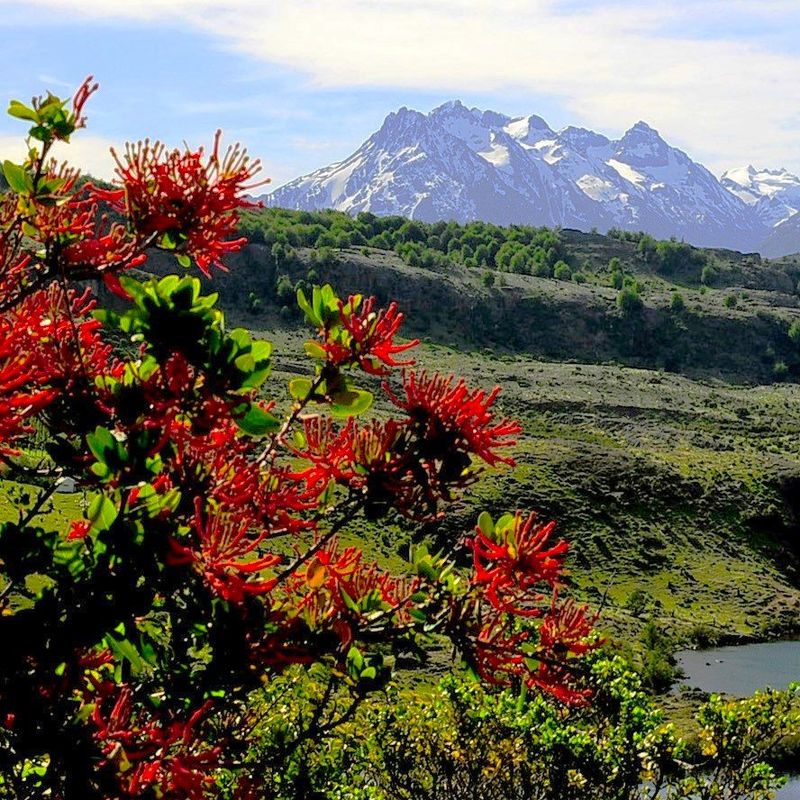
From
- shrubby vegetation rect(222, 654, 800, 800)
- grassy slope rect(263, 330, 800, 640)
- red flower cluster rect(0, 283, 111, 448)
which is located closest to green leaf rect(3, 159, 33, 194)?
red flower cluster rect(0, 283, 111, 448)

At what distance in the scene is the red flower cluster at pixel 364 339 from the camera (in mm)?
3201

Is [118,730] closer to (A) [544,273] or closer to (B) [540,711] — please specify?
(B) [540,711]

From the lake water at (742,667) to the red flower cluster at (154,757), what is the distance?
4053 centimetres

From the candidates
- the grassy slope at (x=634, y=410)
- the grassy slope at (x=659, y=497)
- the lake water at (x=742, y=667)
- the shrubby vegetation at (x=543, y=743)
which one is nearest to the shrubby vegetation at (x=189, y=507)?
the shrubby vegetation at (x=543, y=743)

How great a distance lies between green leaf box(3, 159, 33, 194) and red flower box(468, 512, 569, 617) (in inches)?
73.0

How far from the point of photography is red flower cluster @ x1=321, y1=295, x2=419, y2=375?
3.20m

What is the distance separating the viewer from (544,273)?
136000 millimetres

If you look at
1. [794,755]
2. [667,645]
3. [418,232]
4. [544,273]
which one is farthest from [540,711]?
[418,232]

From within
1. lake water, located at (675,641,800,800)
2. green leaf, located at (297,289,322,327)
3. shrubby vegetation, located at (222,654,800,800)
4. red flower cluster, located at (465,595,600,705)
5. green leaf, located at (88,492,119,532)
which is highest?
green leaf, located at (297,289,322,327)

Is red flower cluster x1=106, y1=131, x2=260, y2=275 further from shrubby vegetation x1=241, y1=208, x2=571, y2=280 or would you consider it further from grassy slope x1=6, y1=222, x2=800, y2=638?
shrubby vegetation x1=241, y1=208, x2=571, y2=280

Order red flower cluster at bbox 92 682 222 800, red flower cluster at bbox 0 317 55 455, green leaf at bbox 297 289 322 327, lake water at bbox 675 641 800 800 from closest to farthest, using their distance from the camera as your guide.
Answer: red flower cluster at bbox 92 682 222 800 < red flower cluster at bbox 0 317 55 455 < green leaf at bbox 297 289 322 327 < lake water at bbox 675 641 800 800

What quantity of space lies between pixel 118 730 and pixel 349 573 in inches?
35.8

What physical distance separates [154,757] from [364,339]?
144cm

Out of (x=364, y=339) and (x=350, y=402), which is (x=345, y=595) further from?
(x=364, y=339)
